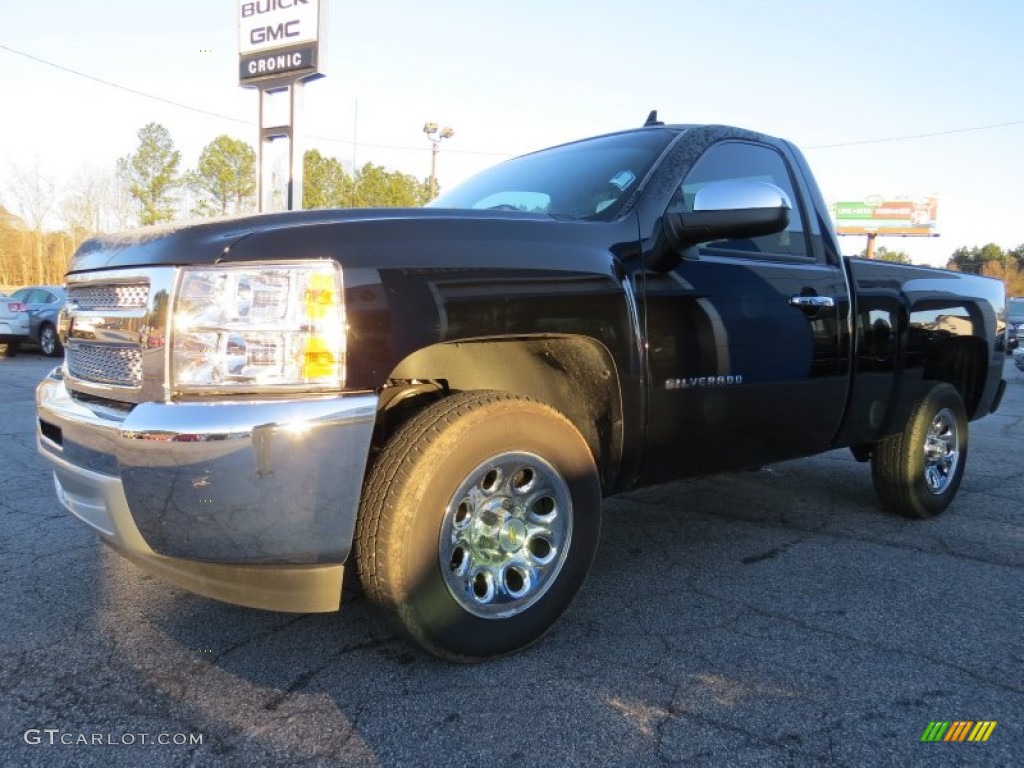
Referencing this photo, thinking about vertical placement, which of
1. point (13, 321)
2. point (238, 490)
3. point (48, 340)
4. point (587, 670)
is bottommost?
point (48, 340)

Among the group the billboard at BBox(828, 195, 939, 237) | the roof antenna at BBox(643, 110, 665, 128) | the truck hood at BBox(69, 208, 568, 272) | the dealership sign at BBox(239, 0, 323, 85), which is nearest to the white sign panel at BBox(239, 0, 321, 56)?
the dealership sign at BBox(239, 0, 323, 85)

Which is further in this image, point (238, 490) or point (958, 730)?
point (958, 730)

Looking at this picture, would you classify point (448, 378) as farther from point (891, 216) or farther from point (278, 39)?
point (891, 216)

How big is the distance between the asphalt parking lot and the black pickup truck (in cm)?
29

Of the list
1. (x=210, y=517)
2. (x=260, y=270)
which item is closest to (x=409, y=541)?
(x=210, y=517)

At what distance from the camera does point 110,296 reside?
2.42 meters

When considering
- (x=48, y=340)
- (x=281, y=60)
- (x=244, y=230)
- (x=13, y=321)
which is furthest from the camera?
(x=48, y=340)

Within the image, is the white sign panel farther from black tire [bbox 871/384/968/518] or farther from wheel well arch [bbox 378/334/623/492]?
wheel well arch [bbox 378/334/623/492]

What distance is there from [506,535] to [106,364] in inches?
54.8

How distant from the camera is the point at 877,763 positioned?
204 centimetres

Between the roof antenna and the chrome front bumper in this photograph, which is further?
the roof antenna

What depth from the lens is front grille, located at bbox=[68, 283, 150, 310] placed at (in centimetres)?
226

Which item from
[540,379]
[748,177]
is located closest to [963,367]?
[748,177]

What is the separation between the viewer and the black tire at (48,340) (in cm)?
1606
